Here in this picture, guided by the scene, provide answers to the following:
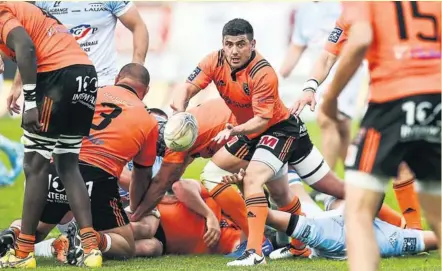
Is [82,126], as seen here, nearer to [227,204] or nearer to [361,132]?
[227,204]

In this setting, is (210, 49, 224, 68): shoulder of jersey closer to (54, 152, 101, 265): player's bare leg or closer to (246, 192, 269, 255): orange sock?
(246, 192, 269, 255): orange sock

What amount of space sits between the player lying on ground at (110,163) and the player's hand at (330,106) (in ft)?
8.26

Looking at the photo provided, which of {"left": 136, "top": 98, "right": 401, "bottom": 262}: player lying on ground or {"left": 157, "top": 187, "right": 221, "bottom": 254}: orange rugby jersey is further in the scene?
{"left": 136, "top": 98, "right": 401, "bottom": 262}: player lying on ground

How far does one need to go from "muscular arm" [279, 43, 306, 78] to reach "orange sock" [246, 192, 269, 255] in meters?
4.44

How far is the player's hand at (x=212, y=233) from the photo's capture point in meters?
7.84

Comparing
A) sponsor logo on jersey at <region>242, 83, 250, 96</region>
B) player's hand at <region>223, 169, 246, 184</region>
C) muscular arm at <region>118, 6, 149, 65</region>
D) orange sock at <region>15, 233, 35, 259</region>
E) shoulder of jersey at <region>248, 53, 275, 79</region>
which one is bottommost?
orange sock at <region>15, 233, 35, 259</region>

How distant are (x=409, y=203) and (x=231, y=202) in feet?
4.60

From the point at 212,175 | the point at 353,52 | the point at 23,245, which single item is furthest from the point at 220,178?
the point at 353,52

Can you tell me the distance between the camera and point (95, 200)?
7.38 m

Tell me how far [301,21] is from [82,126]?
17.9 ft

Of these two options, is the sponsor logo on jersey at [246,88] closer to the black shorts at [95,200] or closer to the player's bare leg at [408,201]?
the black shorts at [95,200]

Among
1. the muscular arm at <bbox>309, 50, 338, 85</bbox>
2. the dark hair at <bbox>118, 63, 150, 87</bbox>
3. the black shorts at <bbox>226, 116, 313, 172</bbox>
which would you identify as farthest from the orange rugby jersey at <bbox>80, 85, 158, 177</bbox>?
the muscular arm at <bbox>309, 50, 338, 85</bbox>

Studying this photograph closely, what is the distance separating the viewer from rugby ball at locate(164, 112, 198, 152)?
743 cm

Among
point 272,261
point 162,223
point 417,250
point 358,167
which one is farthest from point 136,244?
point 358,167
